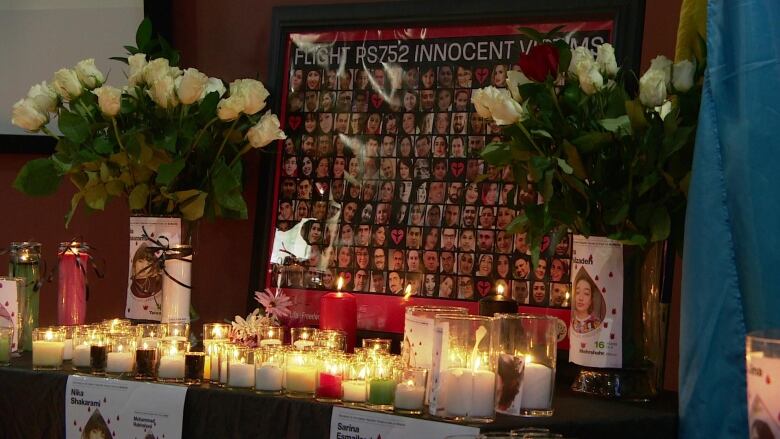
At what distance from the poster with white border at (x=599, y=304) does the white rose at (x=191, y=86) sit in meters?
0.78

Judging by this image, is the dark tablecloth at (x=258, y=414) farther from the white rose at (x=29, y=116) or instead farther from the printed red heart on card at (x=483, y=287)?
the white rose at (x=29, y=116)

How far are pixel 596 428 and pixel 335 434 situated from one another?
14.7 inches

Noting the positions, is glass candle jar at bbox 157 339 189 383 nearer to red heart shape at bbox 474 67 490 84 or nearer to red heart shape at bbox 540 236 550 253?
red heart shape at bbox 540 236 550 253

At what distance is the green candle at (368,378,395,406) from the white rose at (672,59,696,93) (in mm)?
619

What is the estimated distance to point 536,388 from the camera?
1.54m

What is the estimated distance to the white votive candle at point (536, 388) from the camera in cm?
154

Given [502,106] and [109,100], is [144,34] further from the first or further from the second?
[502,106]

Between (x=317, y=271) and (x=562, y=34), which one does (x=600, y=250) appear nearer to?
(x=562, y=34)

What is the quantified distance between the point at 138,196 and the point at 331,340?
579 mm

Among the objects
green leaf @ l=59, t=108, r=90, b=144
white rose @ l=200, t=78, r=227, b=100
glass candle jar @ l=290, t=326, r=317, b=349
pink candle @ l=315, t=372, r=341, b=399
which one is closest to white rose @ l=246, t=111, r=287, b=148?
white rose @ l=200, t=78, r=227, b=100

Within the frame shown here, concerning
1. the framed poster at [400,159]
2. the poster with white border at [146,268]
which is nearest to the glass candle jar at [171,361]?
the poster with white border at [146,268]

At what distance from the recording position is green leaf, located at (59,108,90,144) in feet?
6.76

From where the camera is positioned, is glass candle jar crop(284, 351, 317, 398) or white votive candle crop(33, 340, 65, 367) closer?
glass candle jar crop(284, 351, 317, 398)

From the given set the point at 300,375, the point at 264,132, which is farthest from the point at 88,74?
the point at 300,375
